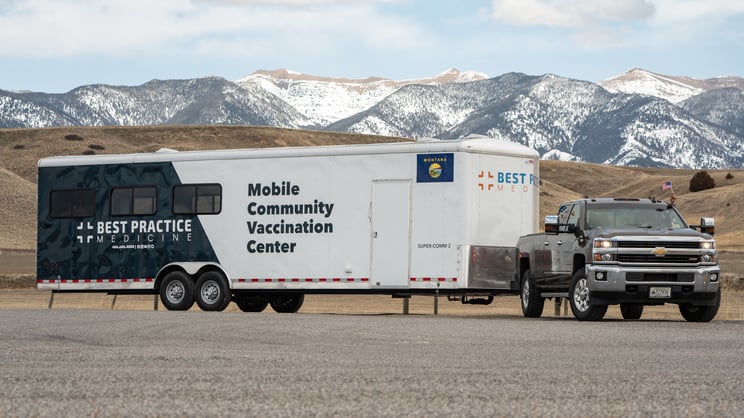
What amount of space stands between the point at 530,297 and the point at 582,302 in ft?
6.47

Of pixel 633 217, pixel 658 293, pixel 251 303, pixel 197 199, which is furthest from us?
pixel 251 303

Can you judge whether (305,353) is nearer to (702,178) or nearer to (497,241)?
(497,241)

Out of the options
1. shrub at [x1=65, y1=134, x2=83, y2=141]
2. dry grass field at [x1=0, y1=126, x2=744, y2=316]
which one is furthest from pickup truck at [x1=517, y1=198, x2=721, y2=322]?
shrub at [x1=65, y1=134, x2=83, y2=141]

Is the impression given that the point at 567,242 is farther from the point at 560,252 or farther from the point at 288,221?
the point at 288,221

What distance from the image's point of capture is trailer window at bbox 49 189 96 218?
27.6 metres

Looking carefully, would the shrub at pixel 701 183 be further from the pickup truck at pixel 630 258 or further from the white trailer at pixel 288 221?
the pickup truck at pixel 630 258

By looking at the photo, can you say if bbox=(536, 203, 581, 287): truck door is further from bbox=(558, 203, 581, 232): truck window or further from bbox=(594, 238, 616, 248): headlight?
bbox=(594, 238, 616, 248): headlight

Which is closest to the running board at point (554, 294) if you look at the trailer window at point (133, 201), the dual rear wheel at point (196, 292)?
the dual rear wheel at point (196, 292)

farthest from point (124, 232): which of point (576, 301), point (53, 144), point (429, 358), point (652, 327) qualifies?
point (53, 144)

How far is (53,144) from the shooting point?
4914 inches

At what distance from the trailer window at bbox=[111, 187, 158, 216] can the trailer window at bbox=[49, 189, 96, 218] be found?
1.74 feet

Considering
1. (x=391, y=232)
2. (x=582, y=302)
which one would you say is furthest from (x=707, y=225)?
(x=391, y=232)

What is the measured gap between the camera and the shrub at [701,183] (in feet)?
448

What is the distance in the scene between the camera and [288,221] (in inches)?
1016
